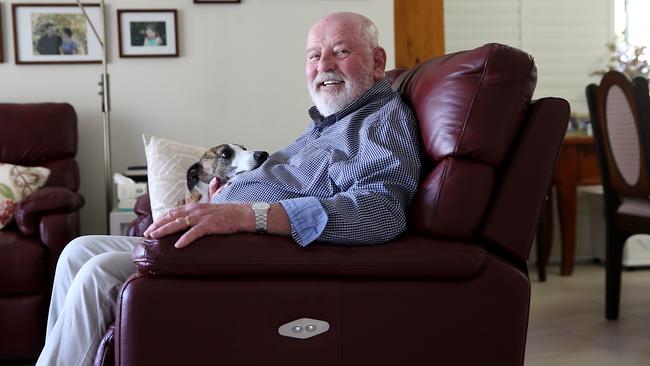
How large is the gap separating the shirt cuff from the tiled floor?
145cm

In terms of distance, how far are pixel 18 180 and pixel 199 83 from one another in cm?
110

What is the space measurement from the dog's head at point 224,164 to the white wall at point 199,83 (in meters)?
1.53

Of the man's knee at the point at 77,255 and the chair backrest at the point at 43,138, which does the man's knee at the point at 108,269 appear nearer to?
the man's knee at the point at 77,255

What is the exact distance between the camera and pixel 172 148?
118 inches

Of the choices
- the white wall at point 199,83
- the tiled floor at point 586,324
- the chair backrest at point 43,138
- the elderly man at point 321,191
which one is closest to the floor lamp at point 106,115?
the chair backrest at point 43,138

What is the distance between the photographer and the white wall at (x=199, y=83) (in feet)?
13.1

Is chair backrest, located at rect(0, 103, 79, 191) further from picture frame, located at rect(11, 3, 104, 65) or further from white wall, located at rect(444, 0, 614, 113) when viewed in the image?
white wall, located at rect(444, 0, 614, 113)

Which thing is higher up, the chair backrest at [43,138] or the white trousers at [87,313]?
the chair backrest at [43,138]

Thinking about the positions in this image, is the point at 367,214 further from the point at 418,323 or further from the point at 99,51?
the point at 99,51

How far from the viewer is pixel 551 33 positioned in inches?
193

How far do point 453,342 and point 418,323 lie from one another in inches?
3.4

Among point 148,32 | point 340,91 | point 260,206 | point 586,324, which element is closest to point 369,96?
point 340,91

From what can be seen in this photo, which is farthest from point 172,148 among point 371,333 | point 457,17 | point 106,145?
point 457,17

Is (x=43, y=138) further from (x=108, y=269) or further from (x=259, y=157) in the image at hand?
(x=108, y=269)
